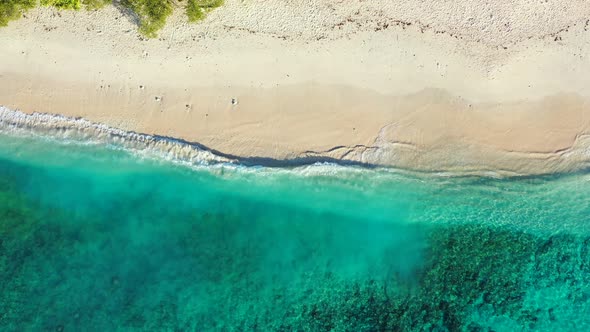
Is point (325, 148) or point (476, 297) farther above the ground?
point (325, 148)

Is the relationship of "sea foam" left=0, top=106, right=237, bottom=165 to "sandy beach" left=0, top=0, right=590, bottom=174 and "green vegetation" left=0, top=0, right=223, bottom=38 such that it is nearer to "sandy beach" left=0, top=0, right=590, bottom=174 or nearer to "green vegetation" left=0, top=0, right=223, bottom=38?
"sandy beach" left=0, top=0, right=590, bottom=174

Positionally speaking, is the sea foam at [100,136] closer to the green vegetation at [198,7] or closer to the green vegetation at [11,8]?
the green vegetation at [11,8]

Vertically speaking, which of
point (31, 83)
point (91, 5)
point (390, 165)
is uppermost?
point (91, 5)

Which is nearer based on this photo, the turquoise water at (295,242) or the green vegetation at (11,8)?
the green vegetation at (11,8)

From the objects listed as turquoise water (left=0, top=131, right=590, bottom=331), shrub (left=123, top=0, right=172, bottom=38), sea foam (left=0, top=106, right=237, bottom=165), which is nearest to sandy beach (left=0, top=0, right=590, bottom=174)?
sea foam (left=0, top=106, right=237, bottom=165)

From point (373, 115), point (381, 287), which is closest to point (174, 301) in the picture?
point (381, 287)

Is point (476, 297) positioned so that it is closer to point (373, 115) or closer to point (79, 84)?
point (373, 115)

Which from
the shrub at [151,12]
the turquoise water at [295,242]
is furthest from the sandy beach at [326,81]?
the turquoise water at [295,242]
